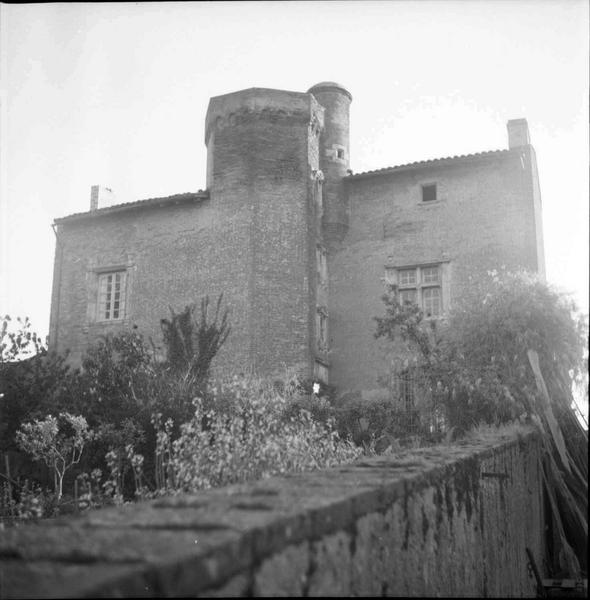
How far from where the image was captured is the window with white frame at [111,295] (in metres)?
21.8

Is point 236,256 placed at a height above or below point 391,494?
above

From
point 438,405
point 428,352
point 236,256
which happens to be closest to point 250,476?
point 438,405

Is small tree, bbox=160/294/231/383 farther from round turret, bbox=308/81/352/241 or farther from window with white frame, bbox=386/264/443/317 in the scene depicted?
window with white frame, bbox=386/264/443/317

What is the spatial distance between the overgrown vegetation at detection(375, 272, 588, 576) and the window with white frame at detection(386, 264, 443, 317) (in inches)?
349

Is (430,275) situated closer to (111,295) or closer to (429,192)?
(429,192)

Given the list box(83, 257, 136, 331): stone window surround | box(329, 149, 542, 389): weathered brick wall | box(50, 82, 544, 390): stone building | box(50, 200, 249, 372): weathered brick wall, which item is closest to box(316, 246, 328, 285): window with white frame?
box(50, 82, 544, 390): stone building

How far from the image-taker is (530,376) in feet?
28.1

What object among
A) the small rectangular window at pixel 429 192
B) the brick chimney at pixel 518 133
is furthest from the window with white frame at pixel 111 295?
the brick chimney at pixel 518 133

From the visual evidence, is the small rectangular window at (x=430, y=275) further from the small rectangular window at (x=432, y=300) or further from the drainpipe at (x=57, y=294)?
the drainpipe at (x=57, y=294)

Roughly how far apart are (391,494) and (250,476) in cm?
380

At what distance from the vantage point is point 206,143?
71.5ft

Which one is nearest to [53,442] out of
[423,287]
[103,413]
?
[103,413]

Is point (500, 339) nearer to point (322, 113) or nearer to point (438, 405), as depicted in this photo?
point (438, 405)

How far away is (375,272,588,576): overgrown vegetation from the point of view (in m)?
6.47
